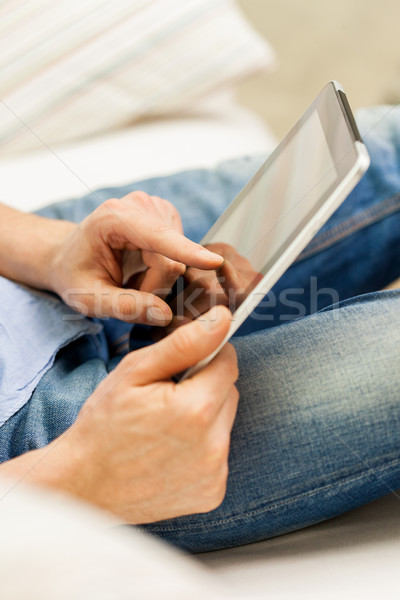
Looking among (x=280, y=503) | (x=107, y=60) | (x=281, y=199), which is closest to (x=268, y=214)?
(x=281, y=199)

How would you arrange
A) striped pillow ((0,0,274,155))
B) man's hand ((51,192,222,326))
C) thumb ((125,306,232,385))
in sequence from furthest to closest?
striped pillow ((0,0,274,155)) < man's hand ((51,192,222,326)) < thumb ((125,306,232,385))

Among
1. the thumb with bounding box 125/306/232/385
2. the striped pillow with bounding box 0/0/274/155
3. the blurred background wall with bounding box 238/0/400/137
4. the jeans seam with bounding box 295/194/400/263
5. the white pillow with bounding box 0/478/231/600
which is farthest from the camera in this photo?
the blurred background wall with bounding box 238/0/400/137

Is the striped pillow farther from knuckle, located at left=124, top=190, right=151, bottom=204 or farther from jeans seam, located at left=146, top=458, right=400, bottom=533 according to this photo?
jeans seam, located at left=146, top=458, right=400, bottom=533

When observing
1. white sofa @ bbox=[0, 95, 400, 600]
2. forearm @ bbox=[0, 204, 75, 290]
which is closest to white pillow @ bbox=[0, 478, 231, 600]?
white sofa @ bbox=[0, 95, 400, 600]

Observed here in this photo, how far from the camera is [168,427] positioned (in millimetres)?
372

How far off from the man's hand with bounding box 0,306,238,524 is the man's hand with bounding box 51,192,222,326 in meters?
0.10

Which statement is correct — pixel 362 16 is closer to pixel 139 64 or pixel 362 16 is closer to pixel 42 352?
pixel 139 64

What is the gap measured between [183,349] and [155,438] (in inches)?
2.6

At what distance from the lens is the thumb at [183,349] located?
1.21 feet

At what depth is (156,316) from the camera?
1.63 ft

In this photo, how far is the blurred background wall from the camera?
1.46 m

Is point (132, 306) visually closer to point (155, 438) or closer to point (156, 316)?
point (156, 316)

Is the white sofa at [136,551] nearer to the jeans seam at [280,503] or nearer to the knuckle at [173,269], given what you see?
the jeans seam at [280,503]

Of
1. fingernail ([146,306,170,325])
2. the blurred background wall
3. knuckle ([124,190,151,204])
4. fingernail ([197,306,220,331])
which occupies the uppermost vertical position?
knuckle ([124,190,151,204])
